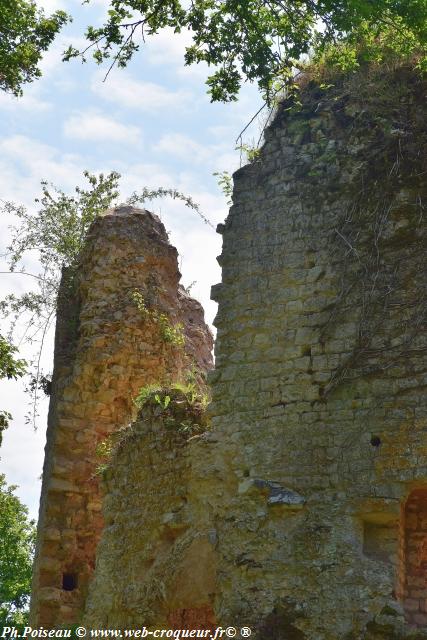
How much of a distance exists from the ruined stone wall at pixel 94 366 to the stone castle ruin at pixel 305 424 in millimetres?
1824

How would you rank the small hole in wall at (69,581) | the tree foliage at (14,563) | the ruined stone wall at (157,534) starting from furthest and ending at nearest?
the tree foliage at (14,563) < the small hole in wall at (69,581) < the ruined stone wall at (157,534)

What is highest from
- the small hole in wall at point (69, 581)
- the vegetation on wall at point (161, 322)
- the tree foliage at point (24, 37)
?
the tree foliage at point (24, 37)

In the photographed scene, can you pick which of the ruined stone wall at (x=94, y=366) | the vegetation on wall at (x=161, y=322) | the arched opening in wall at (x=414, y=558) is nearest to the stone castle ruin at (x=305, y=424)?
the arched opening in wall at (x=414, y=558)

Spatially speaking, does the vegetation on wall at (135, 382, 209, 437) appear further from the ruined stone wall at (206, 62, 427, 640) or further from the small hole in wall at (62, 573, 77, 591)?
the small hole in wall at (62, 573, 77, 591)

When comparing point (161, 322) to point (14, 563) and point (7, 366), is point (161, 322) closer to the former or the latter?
point (7, 366)

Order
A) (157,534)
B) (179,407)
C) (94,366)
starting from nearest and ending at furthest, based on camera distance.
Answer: (157,534), (179,407), (94,366)

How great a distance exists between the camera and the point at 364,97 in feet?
26.8

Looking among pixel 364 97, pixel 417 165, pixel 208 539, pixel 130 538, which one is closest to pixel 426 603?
pixel 208 539

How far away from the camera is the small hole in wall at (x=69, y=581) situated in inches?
411

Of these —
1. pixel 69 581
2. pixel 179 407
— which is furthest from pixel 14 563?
pixel 179 407

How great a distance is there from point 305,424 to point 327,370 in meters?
0.48

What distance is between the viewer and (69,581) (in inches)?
413

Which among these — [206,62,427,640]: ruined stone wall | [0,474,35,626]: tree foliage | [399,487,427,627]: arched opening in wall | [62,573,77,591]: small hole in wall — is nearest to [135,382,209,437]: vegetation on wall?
[206,62,427,640]: ruined stone wall

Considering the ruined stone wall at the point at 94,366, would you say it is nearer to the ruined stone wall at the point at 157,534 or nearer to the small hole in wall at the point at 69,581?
the small hole in wall at the point at 69,581
